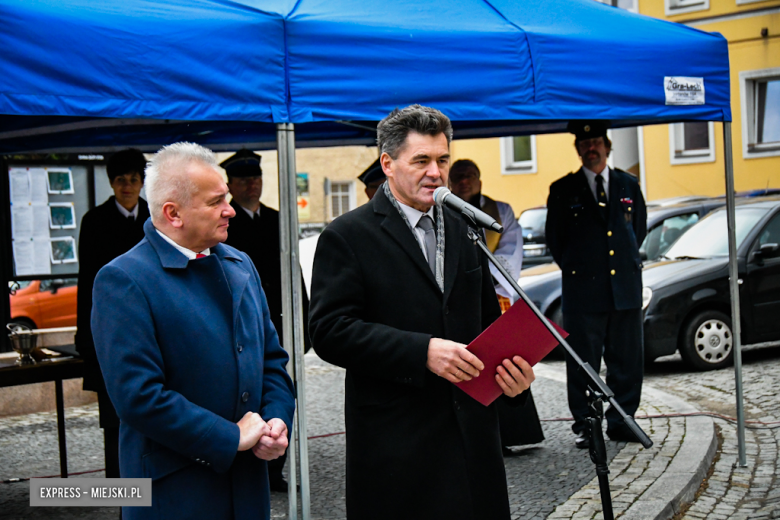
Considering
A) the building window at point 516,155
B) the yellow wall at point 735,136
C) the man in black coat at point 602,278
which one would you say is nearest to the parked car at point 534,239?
the man in black coat at point 602,278

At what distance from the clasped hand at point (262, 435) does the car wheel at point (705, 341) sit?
710cm

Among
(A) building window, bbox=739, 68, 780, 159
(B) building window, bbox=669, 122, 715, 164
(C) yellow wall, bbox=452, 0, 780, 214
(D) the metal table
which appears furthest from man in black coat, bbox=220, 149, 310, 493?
(B) building window, bbox=669, 122, 715, 164

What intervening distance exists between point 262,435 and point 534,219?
12778 millimetres

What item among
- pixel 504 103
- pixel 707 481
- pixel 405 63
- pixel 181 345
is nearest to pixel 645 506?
pixel 707 481

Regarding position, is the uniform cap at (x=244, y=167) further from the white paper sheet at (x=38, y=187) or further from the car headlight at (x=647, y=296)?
the car headlight at (x=647, y=296)

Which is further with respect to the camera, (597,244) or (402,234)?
(597,244)

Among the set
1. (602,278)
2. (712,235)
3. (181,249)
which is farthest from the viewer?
(712,235)

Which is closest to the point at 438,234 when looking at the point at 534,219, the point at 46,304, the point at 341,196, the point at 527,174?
the point at 46,304

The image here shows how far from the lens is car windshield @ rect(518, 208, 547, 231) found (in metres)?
14.7

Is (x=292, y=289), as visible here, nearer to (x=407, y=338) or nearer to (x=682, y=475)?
(x=407, y=338)

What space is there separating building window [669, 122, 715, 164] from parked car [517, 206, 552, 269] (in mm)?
9210

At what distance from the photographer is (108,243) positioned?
193 inches

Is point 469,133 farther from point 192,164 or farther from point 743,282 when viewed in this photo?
point 192,164

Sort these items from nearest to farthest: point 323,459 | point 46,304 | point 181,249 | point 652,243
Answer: point 181,249 → point 323,459 → point 46,304 → point 652,243
